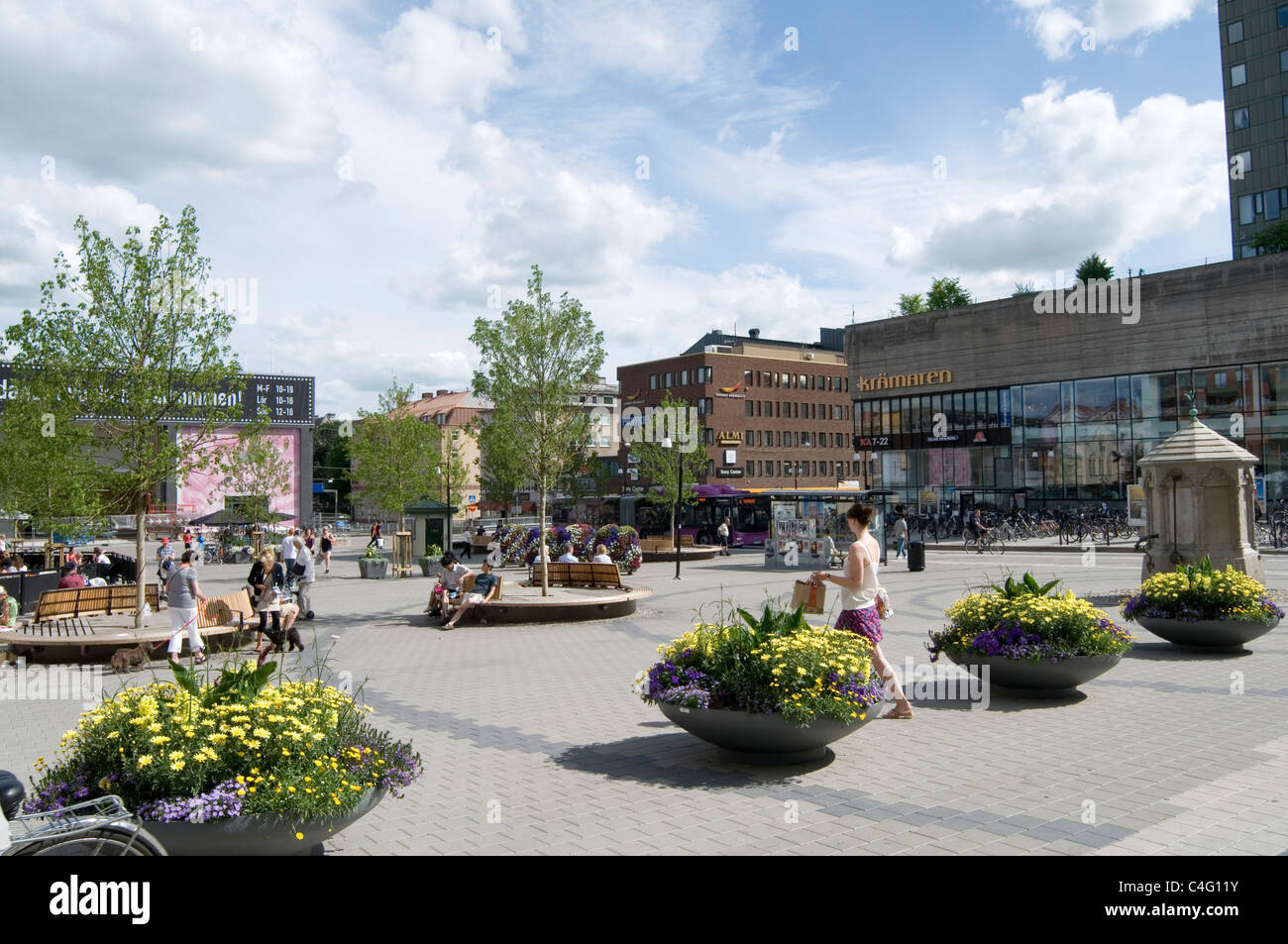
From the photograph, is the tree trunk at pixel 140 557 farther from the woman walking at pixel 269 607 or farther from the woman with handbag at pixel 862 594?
the woman with handbag at pixel 862 594

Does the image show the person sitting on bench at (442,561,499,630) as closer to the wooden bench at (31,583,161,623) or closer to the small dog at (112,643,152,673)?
the wooden bench at (31,583,161,623)

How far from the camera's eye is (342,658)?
13703 mm

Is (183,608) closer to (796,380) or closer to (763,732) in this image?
(763,732)

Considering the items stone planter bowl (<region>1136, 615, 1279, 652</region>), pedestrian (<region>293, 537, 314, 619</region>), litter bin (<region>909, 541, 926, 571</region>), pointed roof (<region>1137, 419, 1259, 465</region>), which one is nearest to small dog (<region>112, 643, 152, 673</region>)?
pedestrian (<region>293, 537, 314, 619</region>)

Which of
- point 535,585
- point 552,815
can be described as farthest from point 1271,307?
point 552,815

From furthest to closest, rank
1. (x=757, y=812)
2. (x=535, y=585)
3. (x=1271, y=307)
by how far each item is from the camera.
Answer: (x=1271, y=307)
(x=535, y=585)
(x=757, y=812)

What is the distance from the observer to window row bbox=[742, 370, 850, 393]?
8894 centimetres

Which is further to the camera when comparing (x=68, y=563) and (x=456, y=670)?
(x=68, y=563)

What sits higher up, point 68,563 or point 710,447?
point 710,447

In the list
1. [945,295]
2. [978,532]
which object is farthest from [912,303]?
[978,532]

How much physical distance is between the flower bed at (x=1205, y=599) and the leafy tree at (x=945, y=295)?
77.3 meters

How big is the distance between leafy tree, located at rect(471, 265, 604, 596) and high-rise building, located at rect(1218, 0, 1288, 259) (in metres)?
68.6
